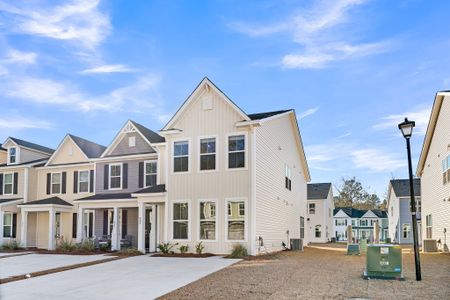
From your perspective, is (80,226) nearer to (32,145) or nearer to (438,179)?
(32,145)

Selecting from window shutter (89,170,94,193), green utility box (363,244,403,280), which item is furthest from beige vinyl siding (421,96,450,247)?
window shutter (89,170,94,193)

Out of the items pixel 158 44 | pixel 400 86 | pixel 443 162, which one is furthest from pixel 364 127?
pixel 158 44

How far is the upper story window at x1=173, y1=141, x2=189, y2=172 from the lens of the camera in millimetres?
21439

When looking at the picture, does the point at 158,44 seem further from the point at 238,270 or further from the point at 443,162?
the point at 443,162

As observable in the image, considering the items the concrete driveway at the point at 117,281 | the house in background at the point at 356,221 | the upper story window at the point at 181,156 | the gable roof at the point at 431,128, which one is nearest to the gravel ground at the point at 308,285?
the concrete driveway at the point at 117,281

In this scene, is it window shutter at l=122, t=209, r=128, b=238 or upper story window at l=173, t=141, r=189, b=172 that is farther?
window shutter at l=122, t=209, r=128, b=238

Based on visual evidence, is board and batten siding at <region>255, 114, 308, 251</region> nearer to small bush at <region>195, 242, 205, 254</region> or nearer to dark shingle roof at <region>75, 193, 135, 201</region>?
small bush at <region>195, 242, 205, 254</region>

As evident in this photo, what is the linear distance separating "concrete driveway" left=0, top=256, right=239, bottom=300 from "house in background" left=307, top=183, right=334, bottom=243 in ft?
101

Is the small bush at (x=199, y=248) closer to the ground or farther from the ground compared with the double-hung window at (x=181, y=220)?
closer to the ground

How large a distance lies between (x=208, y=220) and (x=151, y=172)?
20.0 feet

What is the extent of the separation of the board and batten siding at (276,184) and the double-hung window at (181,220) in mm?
3432

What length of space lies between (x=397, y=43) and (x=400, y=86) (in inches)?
98.3

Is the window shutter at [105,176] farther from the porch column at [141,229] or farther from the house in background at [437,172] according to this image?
the house in background at [437,172]

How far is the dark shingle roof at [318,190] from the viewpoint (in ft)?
158
